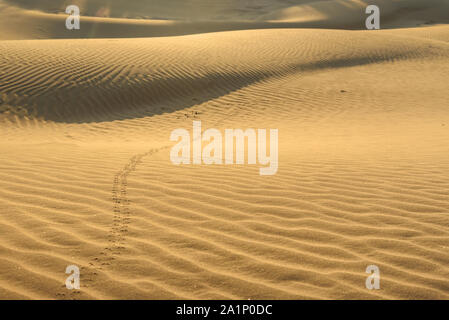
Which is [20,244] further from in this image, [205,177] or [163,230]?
[205,177]

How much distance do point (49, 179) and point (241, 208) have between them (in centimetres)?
231

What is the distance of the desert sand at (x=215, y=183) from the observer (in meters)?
2.79

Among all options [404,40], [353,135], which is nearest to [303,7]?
[404,40]
